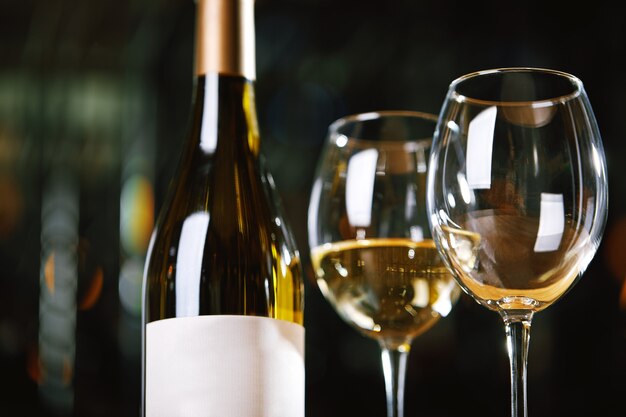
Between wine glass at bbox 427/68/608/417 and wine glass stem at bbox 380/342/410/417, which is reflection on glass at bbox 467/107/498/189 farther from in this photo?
wine glass stem at bbox 380/342/410/417

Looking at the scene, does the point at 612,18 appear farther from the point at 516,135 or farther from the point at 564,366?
the point at 516,135

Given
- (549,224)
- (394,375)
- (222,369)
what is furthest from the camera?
(394,375)

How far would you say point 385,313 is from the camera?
0.70 meters

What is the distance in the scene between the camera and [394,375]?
27.7 inches

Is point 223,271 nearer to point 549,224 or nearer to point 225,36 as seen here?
point 225,36

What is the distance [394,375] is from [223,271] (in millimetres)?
164

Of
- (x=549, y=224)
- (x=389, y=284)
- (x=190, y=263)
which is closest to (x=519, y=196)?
(x=549, y=224)

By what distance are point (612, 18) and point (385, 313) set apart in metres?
2.37

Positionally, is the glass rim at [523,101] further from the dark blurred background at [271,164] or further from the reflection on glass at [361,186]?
the dark blurred background at [271,164]

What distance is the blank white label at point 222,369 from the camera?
0.59 metres

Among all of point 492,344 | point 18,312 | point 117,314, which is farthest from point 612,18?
point 18,312

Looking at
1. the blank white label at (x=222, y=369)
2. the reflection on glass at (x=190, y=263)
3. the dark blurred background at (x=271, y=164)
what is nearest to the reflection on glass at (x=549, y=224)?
the blank white label at (x=222, y=369)

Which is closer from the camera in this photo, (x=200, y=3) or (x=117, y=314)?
(x=200, y=3)

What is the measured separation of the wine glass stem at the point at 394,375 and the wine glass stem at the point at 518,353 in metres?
0.20
